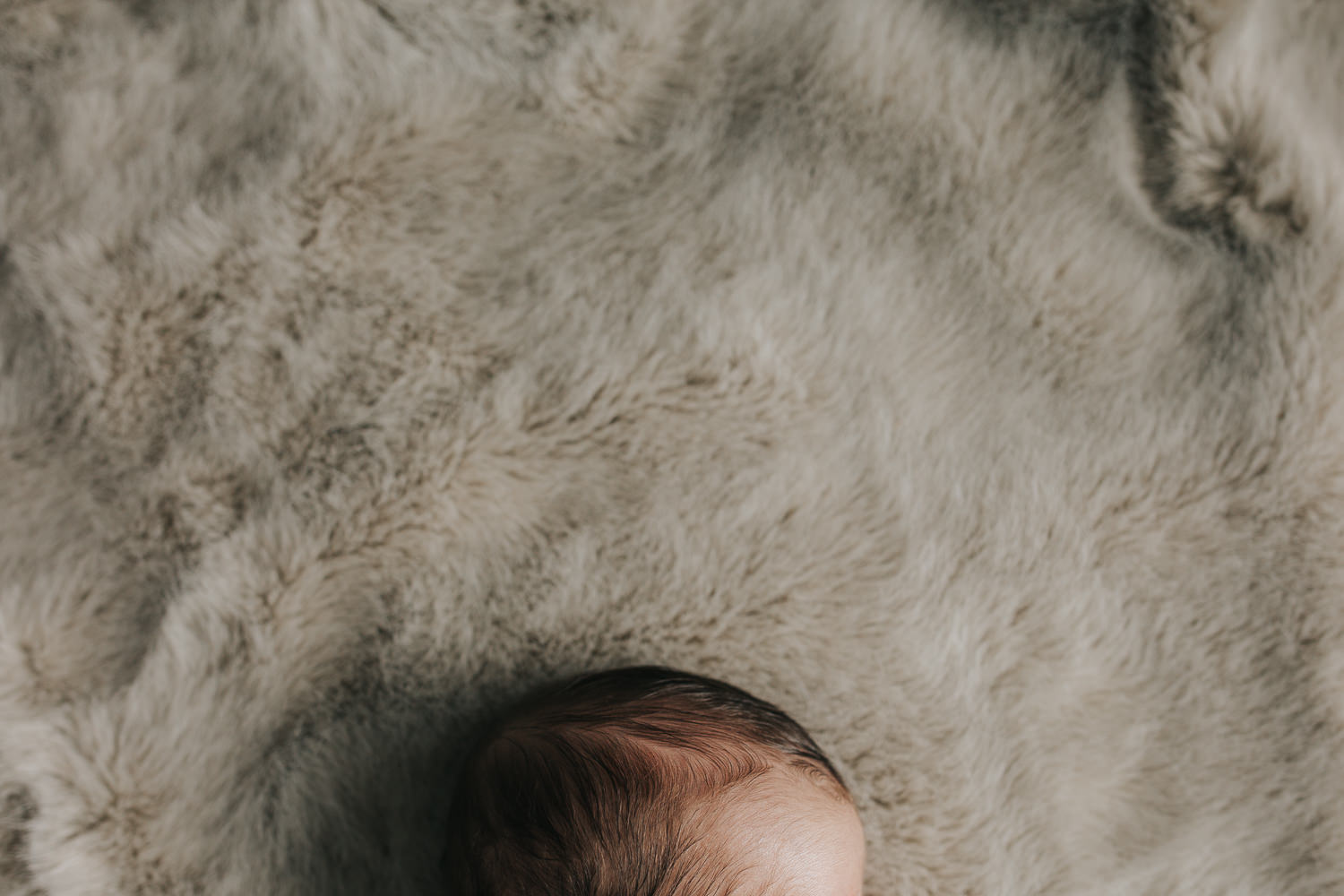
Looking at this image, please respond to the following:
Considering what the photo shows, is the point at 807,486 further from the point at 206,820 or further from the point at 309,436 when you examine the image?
the point at 206,820

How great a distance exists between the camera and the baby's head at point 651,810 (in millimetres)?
475

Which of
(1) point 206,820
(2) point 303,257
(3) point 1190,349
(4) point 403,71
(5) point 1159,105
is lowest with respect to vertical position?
(1) point 206,820

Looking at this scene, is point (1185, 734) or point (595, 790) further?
point (1185, 734)

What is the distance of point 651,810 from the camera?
482mm

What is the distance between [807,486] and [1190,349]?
0.32 metres

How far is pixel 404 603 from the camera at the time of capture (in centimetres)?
62

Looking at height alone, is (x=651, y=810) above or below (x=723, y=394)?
below

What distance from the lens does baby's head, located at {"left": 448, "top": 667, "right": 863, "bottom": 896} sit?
475 millimetres

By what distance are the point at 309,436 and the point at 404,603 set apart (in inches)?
5.6

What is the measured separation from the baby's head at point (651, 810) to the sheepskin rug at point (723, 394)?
0.10 m

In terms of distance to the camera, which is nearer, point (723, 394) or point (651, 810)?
point (651, 810)

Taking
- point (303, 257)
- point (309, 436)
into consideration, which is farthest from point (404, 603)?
point (303, 257)

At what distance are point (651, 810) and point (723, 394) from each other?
0.99 ft

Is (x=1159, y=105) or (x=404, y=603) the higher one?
(x=1159, y=105)
